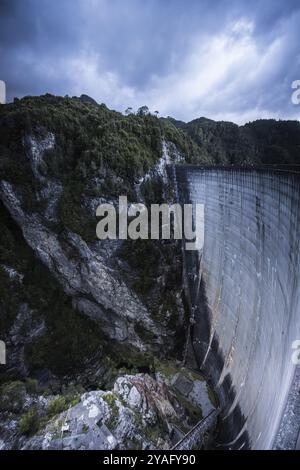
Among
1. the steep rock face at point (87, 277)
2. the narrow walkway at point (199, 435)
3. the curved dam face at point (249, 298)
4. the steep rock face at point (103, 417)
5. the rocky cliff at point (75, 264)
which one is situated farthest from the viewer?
the steep rock face at point (87, 277)

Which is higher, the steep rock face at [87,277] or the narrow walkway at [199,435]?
the steep rock face at [87,277]

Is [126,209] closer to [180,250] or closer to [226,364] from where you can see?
[180,250]

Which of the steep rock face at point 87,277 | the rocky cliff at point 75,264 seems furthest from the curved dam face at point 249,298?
the steep rock face at point 87,277

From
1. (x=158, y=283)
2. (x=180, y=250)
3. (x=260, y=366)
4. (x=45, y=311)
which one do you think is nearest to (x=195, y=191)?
(x=180, y=250)

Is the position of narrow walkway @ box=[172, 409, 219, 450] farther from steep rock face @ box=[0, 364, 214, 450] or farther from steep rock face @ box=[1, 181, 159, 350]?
steep rock face @ box=[1, 181, 159, 350]

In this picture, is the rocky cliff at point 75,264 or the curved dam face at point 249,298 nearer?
the curved dam face at point 249,298

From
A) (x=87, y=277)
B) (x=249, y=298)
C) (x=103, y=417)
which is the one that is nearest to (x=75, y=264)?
(x=87, y=277)

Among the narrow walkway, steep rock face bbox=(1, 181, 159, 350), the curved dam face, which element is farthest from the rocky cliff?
the narrow walkway

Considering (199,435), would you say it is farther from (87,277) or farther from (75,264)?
(75,264)

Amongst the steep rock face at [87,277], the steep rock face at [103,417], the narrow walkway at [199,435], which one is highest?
the steep rock face at [87,277]

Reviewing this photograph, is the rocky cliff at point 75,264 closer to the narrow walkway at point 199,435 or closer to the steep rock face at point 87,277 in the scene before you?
the steep rock face at point 87,277

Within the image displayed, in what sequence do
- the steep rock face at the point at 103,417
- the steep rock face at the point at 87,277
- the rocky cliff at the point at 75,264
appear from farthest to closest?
the steep rock face at the point at 87,277
the rocky cliff at the point at 75,264
the steep rock face at the point at 103,417
